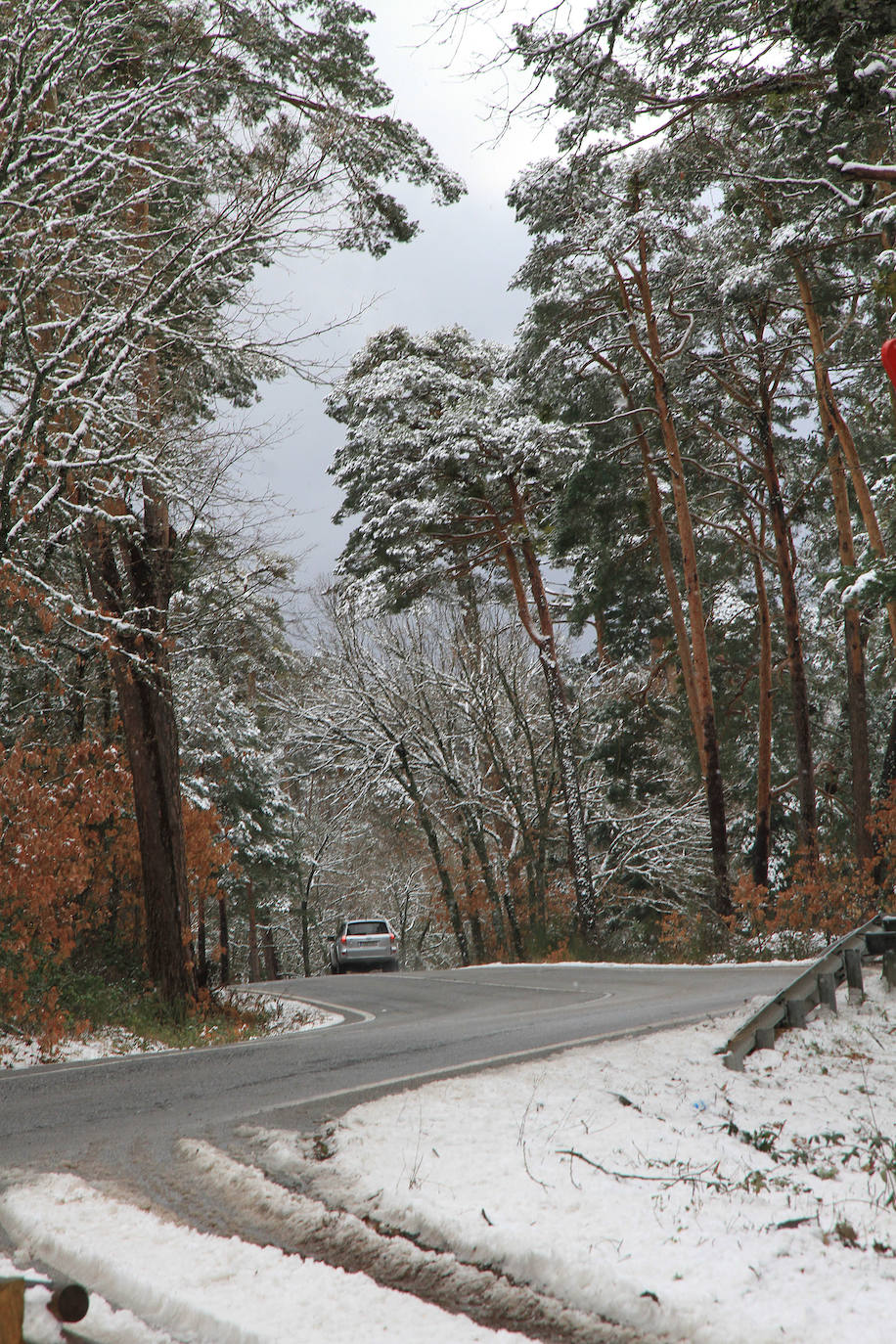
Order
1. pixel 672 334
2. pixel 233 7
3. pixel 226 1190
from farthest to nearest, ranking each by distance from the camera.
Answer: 1. pixel 672 334
2. pixel 233 7
3. pixel 226 1190

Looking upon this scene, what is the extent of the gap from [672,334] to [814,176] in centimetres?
1203

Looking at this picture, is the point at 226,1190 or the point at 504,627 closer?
the point at 226,1190

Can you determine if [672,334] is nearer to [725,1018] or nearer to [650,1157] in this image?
[725,1018]

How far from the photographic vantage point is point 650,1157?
15.7 ft

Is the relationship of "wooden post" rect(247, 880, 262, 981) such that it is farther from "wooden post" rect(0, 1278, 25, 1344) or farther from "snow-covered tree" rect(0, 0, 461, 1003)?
"wooden post" rect(0, 1278, 25, 1344)

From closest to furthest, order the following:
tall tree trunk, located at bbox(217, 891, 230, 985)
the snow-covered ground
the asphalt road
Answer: the snow-covered ground → the asphalt road → tall tree trunk, located at bbox(217, 891, 230, 985)

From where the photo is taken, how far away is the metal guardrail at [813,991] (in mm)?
7406

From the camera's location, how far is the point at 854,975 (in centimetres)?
965

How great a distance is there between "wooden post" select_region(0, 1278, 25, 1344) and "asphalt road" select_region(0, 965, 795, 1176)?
281 centimetres

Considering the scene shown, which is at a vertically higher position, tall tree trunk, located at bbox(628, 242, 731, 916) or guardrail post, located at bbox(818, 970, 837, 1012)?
tall tree trunk, located at bbox(628, 242, 731, 916)

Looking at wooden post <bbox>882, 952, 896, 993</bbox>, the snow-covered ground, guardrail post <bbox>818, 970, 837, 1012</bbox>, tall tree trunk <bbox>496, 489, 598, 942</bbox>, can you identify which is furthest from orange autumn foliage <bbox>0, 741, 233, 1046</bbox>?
tall tree trunk <bbox>496, 489, 598, 942</bbox>

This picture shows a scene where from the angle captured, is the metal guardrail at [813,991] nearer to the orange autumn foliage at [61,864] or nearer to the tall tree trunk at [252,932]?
the orange autumn foliage at [61,864]

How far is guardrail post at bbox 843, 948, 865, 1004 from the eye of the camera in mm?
9609

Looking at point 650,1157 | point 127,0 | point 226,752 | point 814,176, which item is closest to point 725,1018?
point 650,1157
